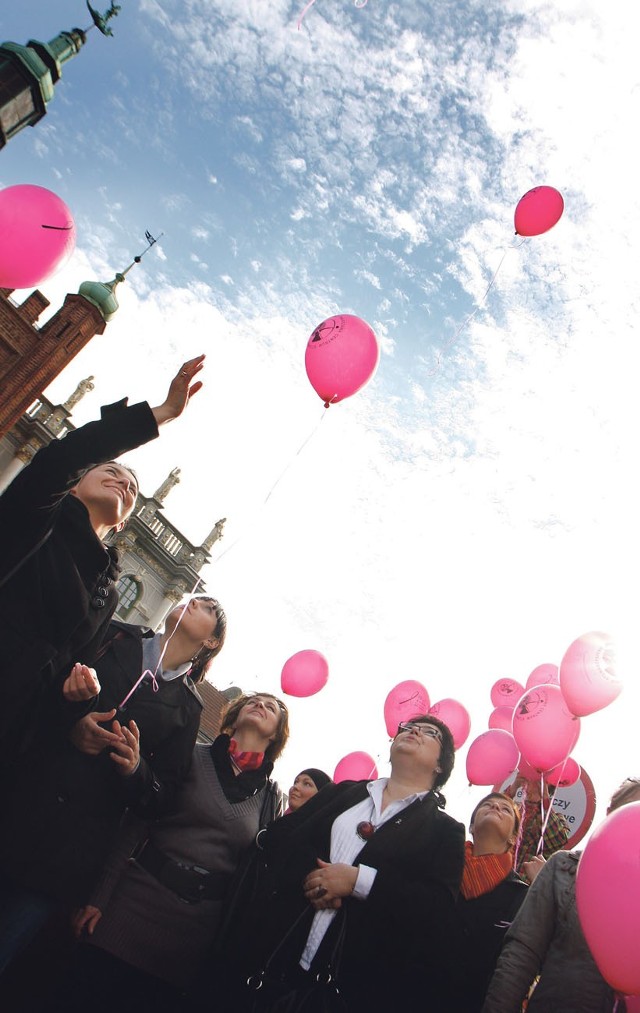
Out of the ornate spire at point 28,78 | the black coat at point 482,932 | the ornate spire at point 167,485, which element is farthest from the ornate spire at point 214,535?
the black coat at point 482,932

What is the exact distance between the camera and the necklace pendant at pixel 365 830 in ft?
7.48

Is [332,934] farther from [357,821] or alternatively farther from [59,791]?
[59,791]

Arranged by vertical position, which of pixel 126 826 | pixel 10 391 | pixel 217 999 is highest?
pixel 10 391

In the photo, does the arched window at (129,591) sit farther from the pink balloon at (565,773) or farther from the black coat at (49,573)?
the black coat at (49,573)

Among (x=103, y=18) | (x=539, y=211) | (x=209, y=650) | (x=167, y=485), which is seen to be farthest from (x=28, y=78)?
(x=209, y=650)

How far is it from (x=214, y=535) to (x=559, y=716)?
17.4 m

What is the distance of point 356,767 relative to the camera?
677 cm

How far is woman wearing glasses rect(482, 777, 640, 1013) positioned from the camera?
1.97 meters

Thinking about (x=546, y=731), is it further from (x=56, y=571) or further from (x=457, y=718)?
(x=56, y=571)

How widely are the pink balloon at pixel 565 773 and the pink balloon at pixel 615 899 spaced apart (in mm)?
3550

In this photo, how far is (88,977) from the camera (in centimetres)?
204

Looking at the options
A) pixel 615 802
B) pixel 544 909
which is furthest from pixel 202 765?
pixel 615 802

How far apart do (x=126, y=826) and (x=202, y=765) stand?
42 cm

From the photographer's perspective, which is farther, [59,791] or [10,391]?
[10,391]
